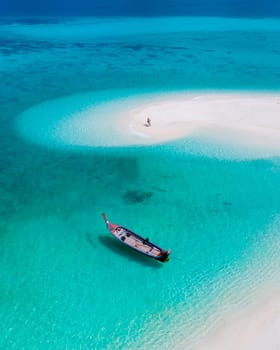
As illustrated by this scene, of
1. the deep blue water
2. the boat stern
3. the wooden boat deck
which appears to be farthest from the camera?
the deep blue water

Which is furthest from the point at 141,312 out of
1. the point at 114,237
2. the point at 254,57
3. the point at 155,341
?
the point at 254,57

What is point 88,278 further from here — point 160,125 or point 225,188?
point 160,125

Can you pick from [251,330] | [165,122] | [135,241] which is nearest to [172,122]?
[165,122]

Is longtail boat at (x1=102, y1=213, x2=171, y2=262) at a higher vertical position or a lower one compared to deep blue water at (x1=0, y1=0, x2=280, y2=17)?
lower

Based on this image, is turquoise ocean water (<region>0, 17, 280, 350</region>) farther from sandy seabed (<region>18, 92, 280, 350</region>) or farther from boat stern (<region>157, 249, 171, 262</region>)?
sandy seabed (<region>18, 92, 280, 350</region>)

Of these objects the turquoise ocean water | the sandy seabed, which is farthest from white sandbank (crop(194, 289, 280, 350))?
the sandy seabed

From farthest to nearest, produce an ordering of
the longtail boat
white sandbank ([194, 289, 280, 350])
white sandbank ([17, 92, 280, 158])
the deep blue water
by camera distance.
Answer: the deep blue water
white sandbank ([17, 92, 280, 158])
the longtail boat
white sandbank ([194, 289, 280, 350])

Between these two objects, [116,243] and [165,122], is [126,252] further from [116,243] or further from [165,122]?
[165,122]
